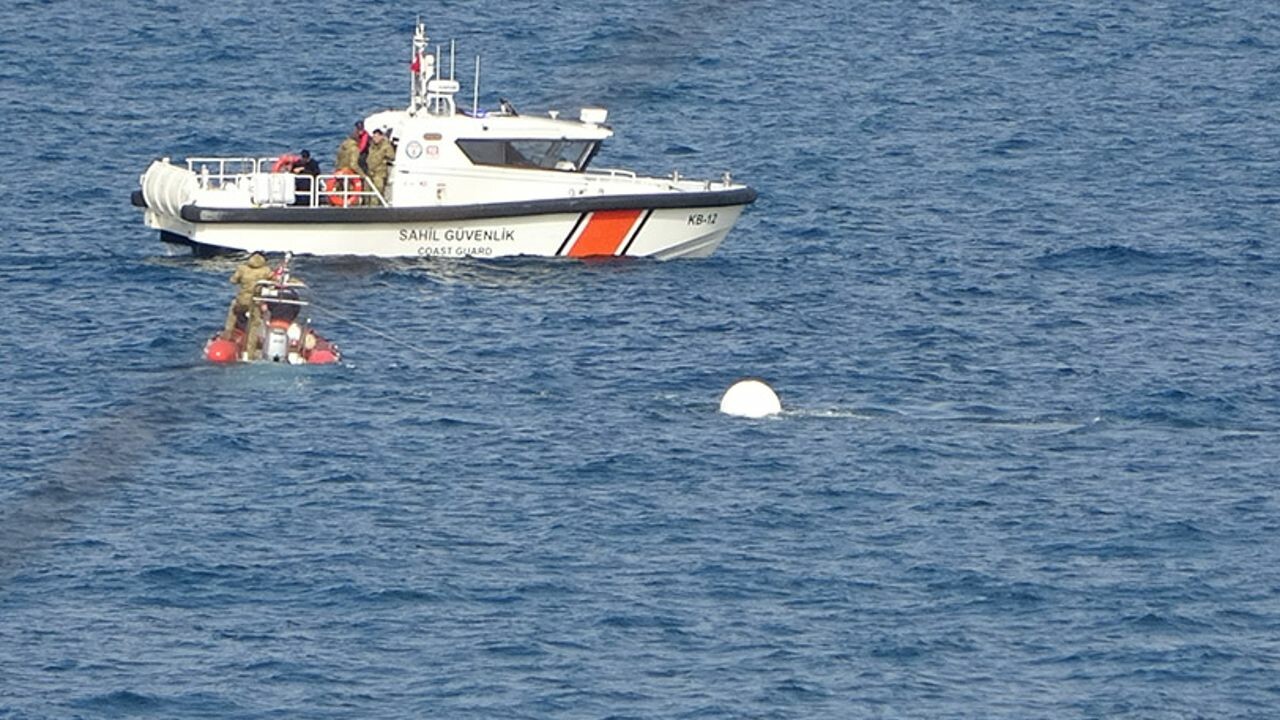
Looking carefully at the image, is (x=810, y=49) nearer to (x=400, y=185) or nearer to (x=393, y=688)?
(x=400, y=185)

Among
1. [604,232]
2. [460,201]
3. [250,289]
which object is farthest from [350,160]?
[250,289]

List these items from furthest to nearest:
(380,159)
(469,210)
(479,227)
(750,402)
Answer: (479,227), (380,159), (469,210), (750,402)

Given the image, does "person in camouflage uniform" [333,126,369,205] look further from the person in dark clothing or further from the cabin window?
the cabin window

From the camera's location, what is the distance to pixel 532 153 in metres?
50.8

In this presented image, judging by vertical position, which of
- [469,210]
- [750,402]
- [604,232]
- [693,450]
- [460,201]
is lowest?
[693,450]

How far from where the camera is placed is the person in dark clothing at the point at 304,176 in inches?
1965

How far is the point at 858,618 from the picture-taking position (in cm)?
3359

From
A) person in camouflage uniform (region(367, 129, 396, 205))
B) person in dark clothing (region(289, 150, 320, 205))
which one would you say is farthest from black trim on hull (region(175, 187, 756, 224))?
person in camouflage uniform (region(367, 129, 396, 205))

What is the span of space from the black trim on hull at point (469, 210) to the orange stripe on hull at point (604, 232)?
21cm

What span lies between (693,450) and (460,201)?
11.8m

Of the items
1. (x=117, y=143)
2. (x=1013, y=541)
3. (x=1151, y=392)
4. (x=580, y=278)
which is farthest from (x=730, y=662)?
(x=117, y=143)

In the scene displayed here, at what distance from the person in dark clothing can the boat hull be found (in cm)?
65

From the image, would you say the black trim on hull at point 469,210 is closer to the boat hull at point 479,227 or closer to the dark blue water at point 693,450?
the boat hull at point 479,227

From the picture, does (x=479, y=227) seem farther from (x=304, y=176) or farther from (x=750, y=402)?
(x=750, y=402)
